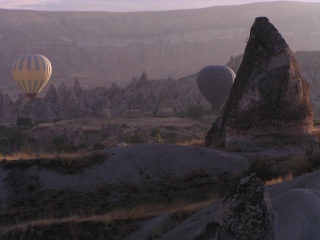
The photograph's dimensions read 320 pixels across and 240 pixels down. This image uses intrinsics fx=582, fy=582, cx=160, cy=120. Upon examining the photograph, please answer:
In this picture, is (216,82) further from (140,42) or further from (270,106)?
(140,42)

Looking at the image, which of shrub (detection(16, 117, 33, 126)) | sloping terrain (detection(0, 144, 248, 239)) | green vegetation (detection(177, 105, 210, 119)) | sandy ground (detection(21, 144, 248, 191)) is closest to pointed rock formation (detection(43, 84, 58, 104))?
shrub (detection(16, 117, 33, 126))

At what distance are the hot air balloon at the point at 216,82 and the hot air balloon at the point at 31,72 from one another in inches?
861

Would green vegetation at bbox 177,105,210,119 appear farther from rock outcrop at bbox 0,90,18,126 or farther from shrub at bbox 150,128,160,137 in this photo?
rock outcrop at bbox 0,90,18,126

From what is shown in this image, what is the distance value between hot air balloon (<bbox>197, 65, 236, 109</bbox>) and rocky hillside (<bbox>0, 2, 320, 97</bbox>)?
90.0m

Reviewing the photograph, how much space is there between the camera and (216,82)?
2015 inches

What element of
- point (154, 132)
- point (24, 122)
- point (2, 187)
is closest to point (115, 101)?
point (24, 122)

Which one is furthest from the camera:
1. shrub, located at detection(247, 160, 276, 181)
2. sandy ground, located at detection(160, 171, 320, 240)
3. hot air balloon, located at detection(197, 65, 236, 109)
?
hot air balloon, located at detection(197, 65, 236, 109)

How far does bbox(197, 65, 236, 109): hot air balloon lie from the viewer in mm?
50375

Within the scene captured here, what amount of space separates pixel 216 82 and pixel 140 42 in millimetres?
138358

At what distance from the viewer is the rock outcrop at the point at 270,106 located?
2050cm

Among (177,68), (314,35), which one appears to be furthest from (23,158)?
(314,35)

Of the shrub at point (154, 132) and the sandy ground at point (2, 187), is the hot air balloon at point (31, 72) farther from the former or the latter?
the sandy ground at point (2, 187)

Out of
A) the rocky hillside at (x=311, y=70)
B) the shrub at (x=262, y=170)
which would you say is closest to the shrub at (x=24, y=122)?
the rocky hillside at (x=311, y=70)

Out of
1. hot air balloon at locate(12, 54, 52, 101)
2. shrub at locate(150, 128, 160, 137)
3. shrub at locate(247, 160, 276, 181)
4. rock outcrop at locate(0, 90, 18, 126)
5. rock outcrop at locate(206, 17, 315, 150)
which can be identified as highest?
rock outcrop at locate(206, 17, 315, 150)
